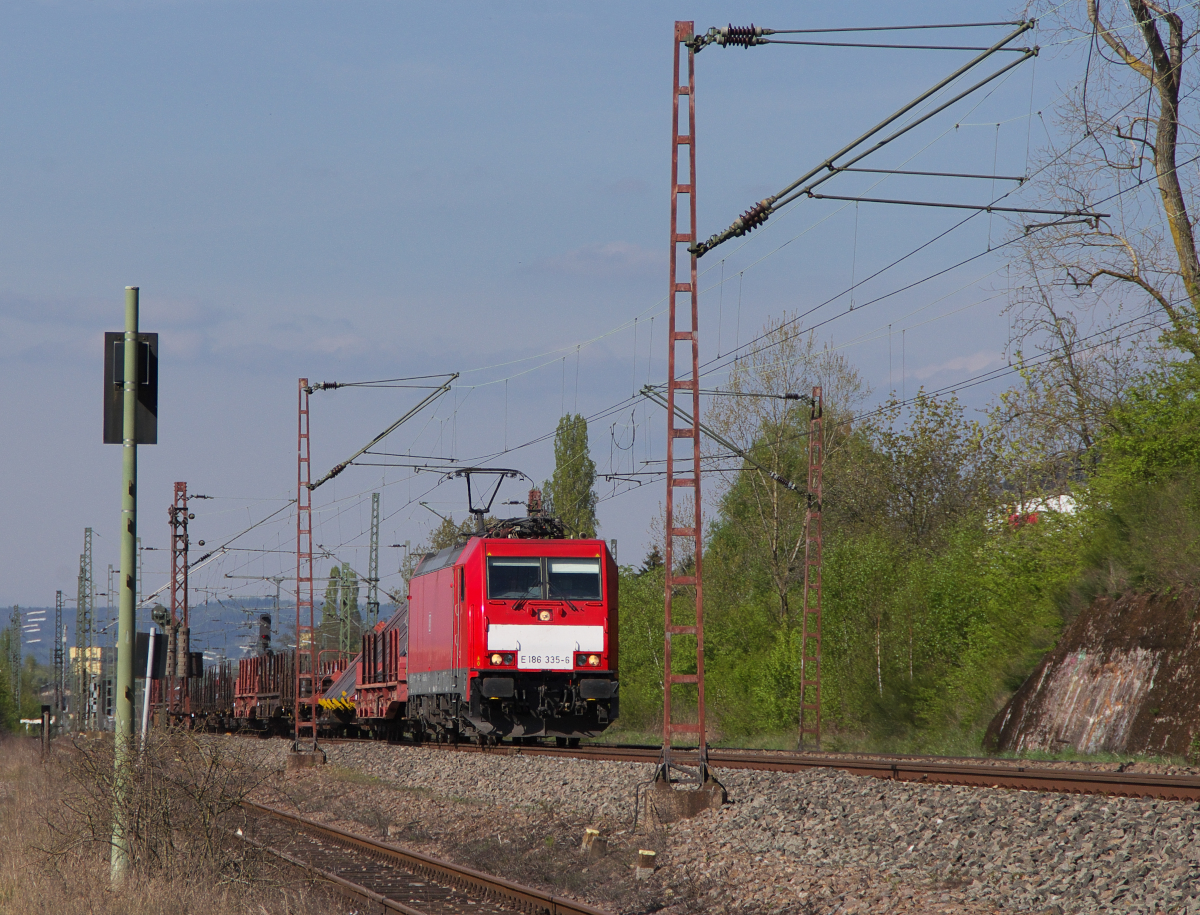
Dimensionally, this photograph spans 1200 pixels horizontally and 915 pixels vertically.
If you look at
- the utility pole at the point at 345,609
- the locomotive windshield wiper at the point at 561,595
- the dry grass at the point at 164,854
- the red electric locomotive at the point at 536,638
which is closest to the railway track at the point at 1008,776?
the red electric locomotive at the point at 536,638

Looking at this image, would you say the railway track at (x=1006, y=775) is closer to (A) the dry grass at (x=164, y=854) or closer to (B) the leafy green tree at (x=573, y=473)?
(A) the dry grass at (x=164, y=854)

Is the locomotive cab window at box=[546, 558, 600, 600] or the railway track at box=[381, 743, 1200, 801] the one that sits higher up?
the locomotive cab window at box=[546, 558, 600, 600]

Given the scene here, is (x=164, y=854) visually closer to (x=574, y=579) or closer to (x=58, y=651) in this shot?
(x=574, y=579)

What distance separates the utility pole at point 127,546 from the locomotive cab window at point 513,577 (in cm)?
1114

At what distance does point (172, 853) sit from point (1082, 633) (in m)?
16.0

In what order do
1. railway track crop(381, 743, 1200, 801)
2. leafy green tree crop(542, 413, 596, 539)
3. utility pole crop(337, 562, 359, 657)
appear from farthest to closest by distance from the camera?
leafy green tree crop(542, 413, 596, 539), utility pole crop(337, 562, 359, 657), railway track crop(381, 743, 1200, 801)

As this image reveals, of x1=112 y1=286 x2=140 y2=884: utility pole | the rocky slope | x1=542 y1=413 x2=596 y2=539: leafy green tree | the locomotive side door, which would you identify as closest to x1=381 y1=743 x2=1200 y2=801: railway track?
the rocky slope

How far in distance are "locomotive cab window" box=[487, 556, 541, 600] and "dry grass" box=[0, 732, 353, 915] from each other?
938 centimetres

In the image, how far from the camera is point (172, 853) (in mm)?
11539

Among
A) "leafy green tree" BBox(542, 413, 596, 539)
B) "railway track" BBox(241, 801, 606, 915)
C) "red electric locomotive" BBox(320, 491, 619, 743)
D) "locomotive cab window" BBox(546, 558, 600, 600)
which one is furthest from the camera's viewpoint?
"leafy green tree" BBox(542, 413, 596, 539)

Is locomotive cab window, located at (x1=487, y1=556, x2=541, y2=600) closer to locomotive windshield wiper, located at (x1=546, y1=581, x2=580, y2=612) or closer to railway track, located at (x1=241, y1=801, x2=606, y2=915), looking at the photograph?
locomotive windshield wiper, located at (x1=546, y1=581, x2=580, y2=612)

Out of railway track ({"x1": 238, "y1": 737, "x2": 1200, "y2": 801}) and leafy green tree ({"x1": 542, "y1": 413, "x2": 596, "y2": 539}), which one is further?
leafy green tree ({"x1": 542, "y1": 413, "x2": 596, "y2": 539})

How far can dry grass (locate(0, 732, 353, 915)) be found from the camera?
1041cm

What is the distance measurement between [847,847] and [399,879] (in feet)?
14.4
